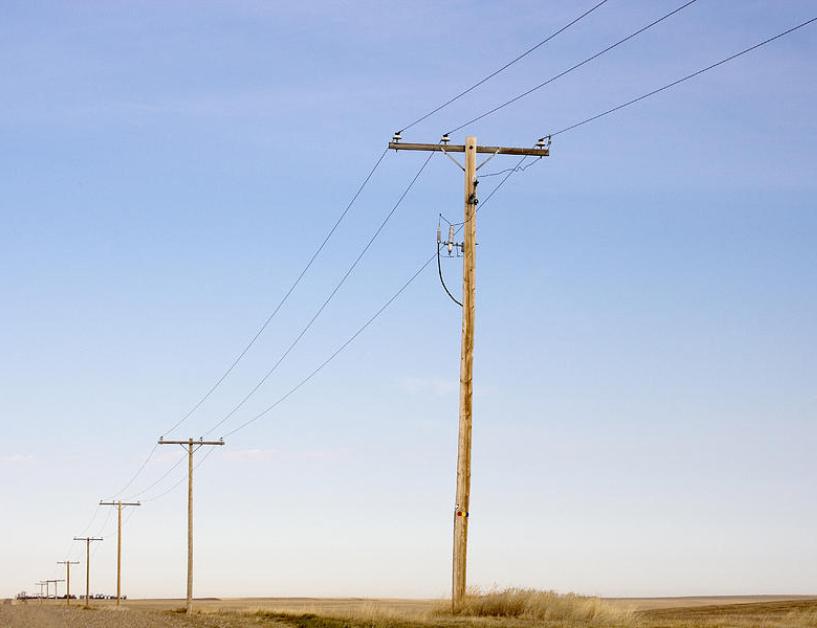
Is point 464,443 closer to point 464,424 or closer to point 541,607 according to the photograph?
point 464,424

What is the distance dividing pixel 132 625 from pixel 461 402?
41.1 ft

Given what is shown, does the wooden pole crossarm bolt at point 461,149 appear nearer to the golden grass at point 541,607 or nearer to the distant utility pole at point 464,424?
the distant utility pole at point 464,424

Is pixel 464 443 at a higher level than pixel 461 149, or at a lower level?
lower

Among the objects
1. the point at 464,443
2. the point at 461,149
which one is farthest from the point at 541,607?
the point at 461,149

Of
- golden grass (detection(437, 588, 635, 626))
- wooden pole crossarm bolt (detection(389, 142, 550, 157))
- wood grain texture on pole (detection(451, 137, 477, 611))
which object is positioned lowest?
golden grass (detection(437, 588, 635, 626))

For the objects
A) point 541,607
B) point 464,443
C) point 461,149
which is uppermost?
point 461,149

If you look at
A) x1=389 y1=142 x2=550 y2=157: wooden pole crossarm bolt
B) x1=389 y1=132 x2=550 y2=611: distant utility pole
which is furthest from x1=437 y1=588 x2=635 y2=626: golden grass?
x1=389 y1=142 x2=550 y2=157: wooden pole crossarm bolt

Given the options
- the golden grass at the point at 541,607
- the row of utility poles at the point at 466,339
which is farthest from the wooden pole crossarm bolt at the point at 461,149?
the golden grass at the point at 541,607

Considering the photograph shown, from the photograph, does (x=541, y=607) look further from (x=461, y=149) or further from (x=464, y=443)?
(x=461, y=149)

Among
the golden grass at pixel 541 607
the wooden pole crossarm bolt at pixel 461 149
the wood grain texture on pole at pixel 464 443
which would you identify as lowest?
the golden grass at pixel 541 607

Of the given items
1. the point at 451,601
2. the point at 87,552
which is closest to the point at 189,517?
the point at 451,601

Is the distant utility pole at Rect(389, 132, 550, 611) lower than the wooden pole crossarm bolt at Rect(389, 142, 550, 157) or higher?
lower

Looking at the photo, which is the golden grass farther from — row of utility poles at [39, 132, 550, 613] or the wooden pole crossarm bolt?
the wooden pole crossarm bolt

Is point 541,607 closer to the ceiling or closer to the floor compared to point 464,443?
closer to the floor
